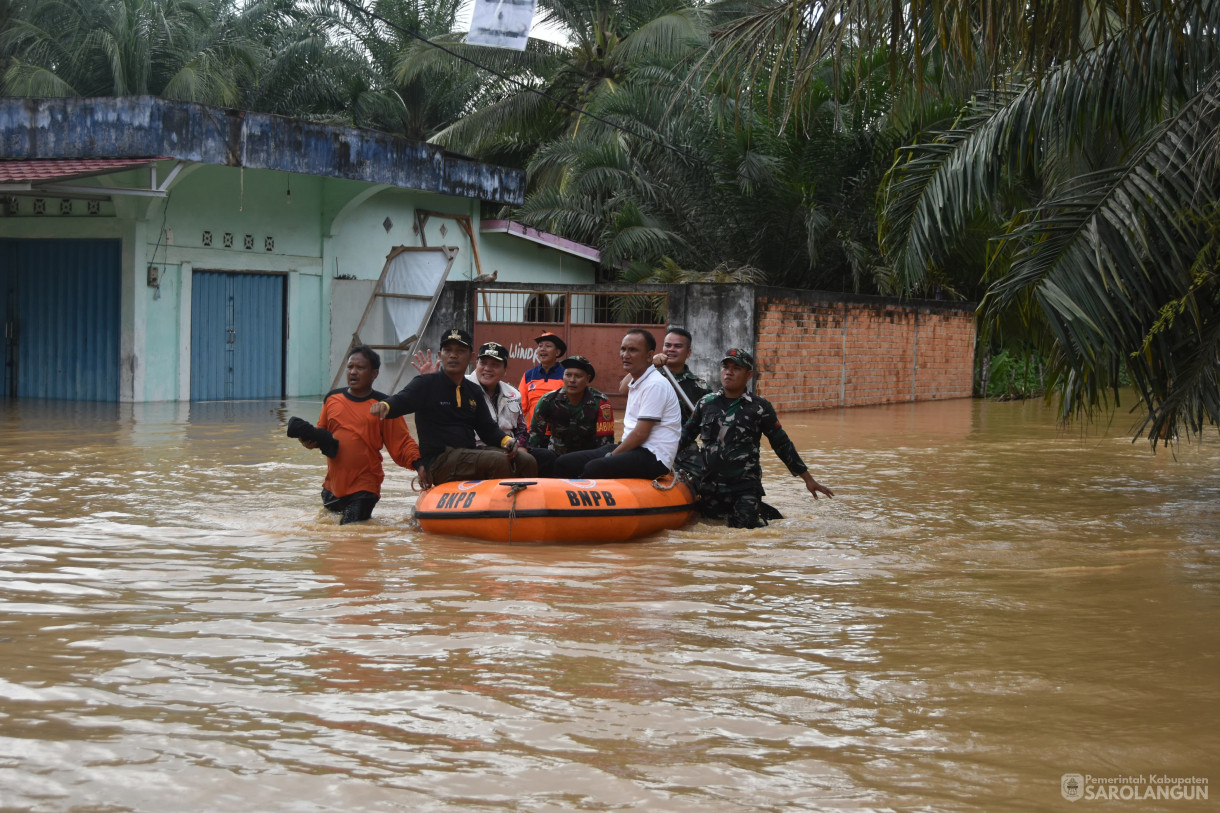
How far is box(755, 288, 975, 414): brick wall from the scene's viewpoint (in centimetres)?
1980

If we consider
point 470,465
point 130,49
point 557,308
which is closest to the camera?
point 470,465

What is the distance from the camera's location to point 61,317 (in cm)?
2003

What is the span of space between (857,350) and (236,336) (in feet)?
33.6

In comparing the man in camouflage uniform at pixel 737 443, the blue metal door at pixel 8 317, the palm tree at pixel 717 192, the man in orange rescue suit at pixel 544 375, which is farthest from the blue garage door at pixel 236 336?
the man in camouflage uniform at pixel 737 443

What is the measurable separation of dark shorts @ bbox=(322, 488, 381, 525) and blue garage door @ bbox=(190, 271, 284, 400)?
12322mm

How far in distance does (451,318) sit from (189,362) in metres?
4.03

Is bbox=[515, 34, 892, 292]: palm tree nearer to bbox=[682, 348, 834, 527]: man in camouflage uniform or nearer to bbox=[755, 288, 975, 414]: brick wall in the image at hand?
bbox=[755, 288, 975, 414]: brick wall

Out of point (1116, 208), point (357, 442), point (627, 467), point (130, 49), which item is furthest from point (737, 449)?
point (130, 49)

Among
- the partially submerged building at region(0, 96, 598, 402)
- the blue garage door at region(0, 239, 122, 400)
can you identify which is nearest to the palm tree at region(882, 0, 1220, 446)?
the partially submerged building at region(0, 96, 598, 402)

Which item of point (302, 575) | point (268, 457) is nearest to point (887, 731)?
point (302, 575)

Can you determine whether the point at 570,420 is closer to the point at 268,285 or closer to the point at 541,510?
the point at 541,510

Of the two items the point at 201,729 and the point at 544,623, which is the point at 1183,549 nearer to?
the point at 544,623

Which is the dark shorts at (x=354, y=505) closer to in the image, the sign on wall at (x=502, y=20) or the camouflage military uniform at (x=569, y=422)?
the camouflage military uniform at (x=569, y=422)

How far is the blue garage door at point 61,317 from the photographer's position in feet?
64.4
